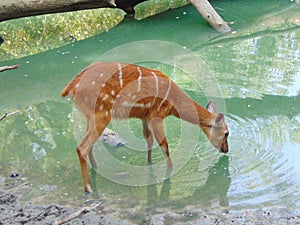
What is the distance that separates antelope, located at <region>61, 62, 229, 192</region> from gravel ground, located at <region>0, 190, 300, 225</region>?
0.45 m

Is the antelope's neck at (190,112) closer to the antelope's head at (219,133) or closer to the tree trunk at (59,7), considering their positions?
the antelope's head at (219,133)

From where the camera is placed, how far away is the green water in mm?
4699

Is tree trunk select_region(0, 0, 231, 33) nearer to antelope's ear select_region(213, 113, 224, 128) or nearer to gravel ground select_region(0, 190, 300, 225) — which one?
antelope's ear select_region(213, 113, 224, 128)

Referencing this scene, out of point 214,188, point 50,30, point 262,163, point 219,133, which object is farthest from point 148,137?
point 50,30

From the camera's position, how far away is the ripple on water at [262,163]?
4559mm

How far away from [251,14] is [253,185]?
5.25 m

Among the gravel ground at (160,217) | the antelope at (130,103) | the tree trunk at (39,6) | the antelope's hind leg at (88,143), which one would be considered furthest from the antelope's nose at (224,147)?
the tree trunk at (39,6)

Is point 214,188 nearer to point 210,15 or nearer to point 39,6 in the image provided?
point 210,15

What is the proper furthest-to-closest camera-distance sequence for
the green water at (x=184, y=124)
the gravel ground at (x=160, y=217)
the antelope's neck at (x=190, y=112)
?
the antelope's neck at (x=190, y=112) < the green water at (x=184, y=124) < the gravel ground at (x=160, y=217)

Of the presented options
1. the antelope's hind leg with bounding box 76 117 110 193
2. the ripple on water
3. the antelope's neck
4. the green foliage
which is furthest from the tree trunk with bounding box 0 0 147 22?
the antelope's hind leg with bounding box 76 117 110 193

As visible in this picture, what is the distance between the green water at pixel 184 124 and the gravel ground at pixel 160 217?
0.09 m

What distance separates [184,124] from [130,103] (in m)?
1.08

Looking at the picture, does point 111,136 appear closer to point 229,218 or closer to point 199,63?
point 229,218

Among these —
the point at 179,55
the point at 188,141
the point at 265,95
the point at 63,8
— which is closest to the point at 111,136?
the point at 188,141
